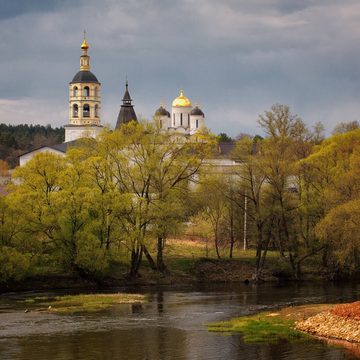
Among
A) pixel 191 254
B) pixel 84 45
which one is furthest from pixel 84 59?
pixel 191 254

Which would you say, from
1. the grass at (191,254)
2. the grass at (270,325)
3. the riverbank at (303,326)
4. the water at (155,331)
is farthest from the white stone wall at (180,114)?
the riverbank at (303,326)

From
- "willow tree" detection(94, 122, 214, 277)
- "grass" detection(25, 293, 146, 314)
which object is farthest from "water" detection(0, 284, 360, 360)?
"willow tree" detection(94, 122, 214, 277)

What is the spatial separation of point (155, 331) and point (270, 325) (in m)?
5.58

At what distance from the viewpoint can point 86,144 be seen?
238ft

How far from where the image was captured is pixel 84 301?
54000 mm

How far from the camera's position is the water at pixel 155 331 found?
123 feet

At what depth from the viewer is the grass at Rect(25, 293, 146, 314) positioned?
50.8 meters

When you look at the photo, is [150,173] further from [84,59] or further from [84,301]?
[84,59]

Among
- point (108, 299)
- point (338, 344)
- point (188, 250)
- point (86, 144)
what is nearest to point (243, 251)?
point (188, 250)

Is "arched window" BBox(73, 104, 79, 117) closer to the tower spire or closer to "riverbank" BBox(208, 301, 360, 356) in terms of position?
the tower spire

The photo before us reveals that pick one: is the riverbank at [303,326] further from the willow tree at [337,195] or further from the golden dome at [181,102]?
the golden dome at [181,102]

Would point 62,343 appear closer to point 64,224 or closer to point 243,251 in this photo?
point 64,224

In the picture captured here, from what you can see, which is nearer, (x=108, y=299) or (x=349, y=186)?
(x=108, y=299)

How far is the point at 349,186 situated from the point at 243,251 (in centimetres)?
1556
